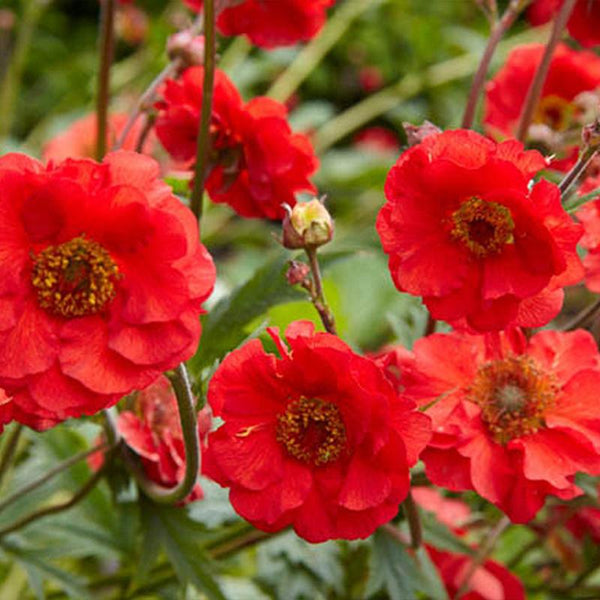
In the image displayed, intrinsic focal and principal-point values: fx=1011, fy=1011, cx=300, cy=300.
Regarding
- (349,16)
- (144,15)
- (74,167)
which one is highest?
(74,167)

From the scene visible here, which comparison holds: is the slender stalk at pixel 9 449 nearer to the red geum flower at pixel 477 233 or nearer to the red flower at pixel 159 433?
the red flower at pixel 159 433

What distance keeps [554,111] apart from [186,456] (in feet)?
2.21

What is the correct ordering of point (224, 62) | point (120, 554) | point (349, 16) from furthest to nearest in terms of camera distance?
1. point (349, 16)
2. point (224, 62)
3. point (120, 554)

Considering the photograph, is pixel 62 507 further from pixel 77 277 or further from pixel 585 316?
pixel 585 316

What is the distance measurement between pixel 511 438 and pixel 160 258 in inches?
12.8

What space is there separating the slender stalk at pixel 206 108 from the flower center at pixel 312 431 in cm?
22

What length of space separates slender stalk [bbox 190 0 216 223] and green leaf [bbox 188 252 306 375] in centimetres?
8

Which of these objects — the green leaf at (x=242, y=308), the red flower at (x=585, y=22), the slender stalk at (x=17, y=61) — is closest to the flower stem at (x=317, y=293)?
the green leaf at (x=242, y=308)

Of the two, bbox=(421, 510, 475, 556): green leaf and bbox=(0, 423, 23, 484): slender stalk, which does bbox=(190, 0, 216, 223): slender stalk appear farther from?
bbox=(421, 510, 475, 556): green leaf

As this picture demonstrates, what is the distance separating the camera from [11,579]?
1.24 m

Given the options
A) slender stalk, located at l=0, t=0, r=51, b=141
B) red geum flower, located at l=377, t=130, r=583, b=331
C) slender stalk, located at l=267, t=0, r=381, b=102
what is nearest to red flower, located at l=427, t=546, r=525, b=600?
red geum flower, located at l=377, t=130, r=583, b=331

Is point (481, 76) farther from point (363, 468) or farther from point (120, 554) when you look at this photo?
point (120, 554)

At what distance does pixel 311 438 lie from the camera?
29.1 inches

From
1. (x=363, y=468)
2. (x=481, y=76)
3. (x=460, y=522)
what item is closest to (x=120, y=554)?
(x=460, y=522)
